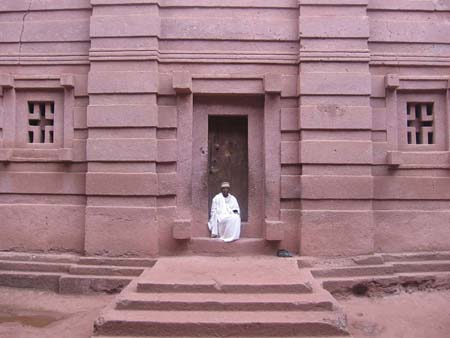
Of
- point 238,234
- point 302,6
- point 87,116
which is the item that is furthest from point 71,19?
point 238,234

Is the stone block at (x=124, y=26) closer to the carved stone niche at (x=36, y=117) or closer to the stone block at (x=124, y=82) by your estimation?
the stone block at (x=124, y=82)

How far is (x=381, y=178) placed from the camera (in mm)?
7699

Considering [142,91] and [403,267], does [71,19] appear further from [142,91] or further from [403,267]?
[403,267]

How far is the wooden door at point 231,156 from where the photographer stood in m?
8.30

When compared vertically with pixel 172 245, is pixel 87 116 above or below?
above

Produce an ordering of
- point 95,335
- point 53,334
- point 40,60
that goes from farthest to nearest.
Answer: point 40,60
point 53,334
point 95,335

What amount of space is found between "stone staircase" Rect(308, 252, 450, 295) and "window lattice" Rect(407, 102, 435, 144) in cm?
206

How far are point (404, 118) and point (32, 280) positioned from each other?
7.00 meters

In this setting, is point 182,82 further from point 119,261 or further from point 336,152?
point 119,261

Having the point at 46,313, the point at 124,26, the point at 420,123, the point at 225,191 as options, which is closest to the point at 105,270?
the point at 46,313

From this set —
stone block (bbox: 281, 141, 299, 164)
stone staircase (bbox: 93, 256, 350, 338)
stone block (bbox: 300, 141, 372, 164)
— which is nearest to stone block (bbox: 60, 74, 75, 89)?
stone staircase (bbox: 93, 256, 350, 338)

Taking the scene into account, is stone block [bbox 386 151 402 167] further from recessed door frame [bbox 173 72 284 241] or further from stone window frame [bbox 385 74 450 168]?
recessed door frame [bbox 173 72 284 241]

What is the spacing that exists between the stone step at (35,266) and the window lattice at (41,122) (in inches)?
85.6

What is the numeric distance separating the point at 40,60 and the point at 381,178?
642cm
